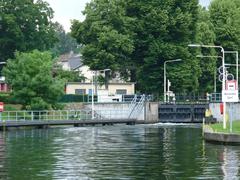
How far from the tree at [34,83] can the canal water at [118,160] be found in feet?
105

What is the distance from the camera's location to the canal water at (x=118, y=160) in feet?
97.6

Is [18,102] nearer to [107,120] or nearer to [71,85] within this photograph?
[107,120]

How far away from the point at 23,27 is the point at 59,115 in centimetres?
3229

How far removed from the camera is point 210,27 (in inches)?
Answer: 4409

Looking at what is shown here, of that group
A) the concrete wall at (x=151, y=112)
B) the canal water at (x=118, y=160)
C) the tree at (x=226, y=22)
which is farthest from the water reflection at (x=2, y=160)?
the tree at (x=226, y=22)

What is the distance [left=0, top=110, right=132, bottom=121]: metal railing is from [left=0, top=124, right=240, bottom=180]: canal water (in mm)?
27459

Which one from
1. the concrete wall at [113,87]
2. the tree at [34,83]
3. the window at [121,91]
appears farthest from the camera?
the window at [121,91]

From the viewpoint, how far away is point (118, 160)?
118 feet

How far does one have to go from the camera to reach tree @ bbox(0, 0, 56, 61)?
4205 inches

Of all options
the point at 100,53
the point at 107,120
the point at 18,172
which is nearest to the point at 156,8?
the point at 100,53

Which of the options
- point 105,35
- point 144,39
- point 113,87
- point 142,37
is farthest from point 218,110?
point 113,87

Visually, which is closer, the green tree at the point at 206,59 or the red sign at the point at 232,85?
the red sign at the point at 232,85

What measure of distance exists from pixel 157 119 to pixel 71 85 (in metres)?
16.3

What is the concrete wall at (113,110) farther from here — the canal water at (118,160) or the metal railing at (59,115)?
the canal water at (118,160)
